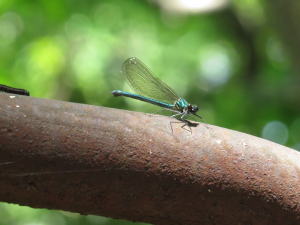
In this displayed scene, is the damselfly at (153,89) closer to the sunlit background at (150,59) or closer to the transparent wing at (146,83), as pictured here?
the transparent wing at (146,83)

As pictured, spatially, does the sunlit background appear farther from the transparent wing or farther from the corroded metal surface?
the corroded metal surface

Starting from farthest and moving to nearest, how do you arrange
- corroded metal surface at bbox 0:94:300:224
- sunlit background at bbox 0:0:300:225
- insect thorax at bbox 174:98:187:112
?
sunlit background at bbox 0:0:300:225 → insect thorax at bbox 174:98:187:112 → corroded metal surface at bbox 0:94:300:224

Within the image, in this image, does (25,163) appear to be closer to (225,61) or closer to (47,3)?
(47,3)

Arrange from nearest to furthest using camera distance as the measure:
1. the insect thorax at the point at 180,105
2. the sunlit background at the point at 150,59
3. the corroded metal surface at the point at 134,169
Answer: the corroded metal surface at the point at 134,169, the insect thorax at the point at 180,105, the sunlit background at the point at 150,59

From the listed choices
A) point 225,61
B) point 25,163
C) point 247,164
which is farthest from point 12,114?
point 225,61

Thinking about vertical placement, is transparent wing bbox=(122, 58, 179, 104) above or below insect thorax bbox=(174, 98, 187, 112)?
above

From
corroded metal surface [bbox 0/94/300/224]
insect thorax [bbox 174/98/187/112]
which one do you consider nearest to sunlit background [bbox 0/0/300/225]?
insect thorax [bbox 174/98/187/112]

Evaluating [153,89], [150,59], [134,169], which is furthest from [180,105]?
[150,59]

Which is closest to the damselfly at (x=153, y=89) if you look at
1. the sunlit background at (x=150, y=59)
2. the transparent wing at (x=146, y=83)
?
the transparent wing at (x=146, y=83)
